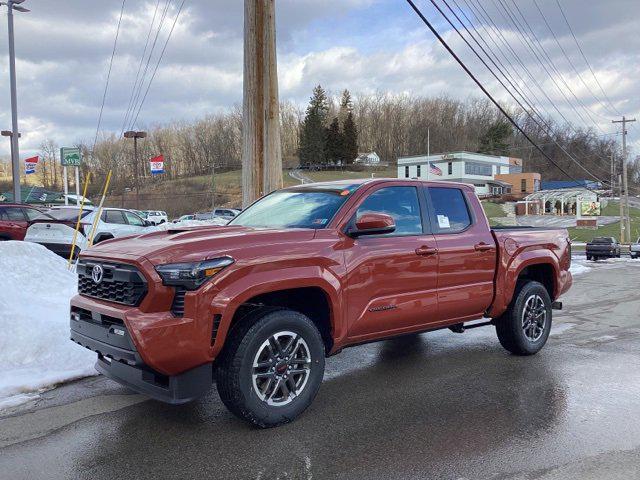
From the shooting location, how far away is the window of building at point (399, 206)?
509 cm

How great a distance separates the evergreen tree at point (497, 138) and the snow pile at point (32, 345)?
112181 mm

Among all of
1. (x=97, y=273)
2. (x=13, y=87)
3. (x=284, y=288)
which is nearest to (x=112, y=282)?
(x=97, y=273)

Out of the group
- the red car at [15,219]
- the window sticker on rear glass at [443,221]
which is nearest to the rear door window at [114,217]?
the red car at [15,219]

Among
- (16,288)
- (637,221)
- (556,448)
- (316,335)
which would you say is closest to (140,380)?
(316,335)

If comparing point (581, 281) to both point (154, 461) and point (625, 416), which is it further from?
point (154, 461)

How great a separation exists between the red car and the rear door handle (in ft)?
44.7

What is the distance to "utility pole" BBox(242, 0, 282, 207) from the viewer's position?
9969 mm

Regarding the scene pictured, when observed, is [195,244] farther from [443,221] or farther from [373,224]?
[443,221]

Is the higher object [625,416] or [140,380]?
[140,380]

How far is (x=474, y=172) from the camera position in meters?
87.4

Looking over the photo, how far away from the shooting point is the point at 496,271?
5945 mm

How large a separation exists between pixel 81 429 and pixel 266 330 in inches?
65.6

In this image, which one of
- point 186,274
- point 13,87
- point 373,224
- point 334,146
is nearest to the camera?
point 186,274

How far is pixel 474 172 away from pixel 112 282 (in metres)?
88.0
